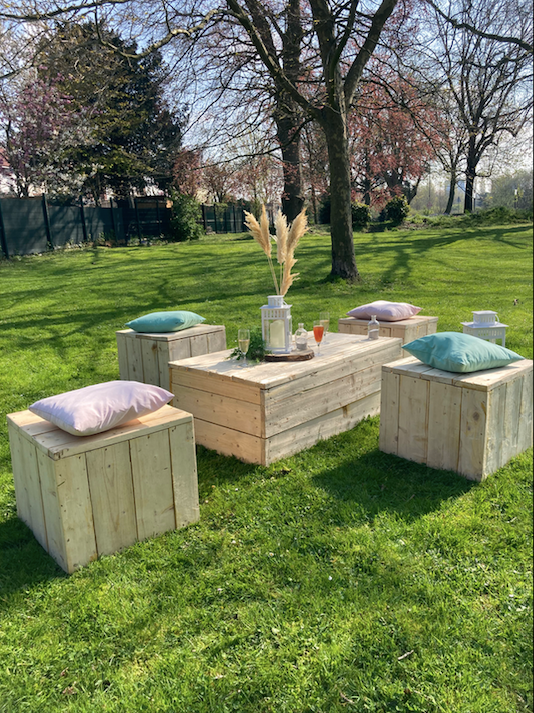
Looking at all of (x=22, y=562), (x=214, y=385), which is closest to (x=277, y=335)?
(x=214, y=385)

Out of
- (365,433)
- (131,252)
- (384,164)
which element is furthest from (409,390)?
(131,252)

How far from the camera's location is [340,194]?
8758 mm

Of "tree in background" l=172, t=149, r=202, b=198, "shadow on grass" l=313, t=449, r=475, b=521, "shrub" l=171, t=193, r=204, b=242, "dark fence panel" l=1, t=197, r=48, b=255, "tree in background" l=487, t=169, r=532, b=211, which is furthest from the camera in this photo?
"shrub" l=171, t=193, r=204, b=242

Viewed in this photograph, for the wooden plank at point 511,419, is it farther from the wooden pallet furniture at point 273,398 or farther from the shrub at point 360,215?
the shrub at point 360,215

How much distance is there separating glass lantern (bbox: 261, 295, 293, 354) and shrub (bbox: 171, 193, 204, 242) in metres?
14.7

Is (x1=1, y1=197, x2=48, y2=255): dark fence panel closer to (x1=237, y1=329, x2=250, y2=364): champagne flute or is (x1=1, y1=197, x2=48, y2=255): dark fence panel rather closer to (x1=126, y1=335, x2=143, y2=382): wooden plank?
(x1=126, y1=335, x2=143, y2=382): wooden plank

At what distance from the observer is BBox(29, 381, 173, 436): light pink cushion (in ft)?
7.47

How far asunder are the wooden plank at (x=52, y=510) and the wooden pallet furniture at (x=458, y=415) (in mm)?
1998

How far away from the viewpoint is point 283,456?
10.9 ft

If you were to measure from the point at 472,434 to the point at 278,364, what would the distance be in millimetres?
1307

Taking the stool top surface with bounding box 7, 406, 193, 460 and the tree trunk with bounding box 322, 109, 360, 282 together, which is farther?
the tree trunk with bounding box 322, 109, 360, 282

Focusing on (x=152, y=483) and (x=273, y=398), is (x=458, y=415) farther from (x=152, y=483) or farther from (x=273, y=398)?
(x=152, y=483)

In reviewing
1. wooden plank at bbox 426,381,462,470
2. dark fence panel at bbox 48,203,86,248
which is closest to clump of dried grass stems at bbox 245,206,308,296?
wooden plank at bbox 426,381,462,470

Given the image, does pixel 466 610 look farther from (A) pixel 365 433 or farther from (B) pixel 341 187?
(B) pixel 341 187
